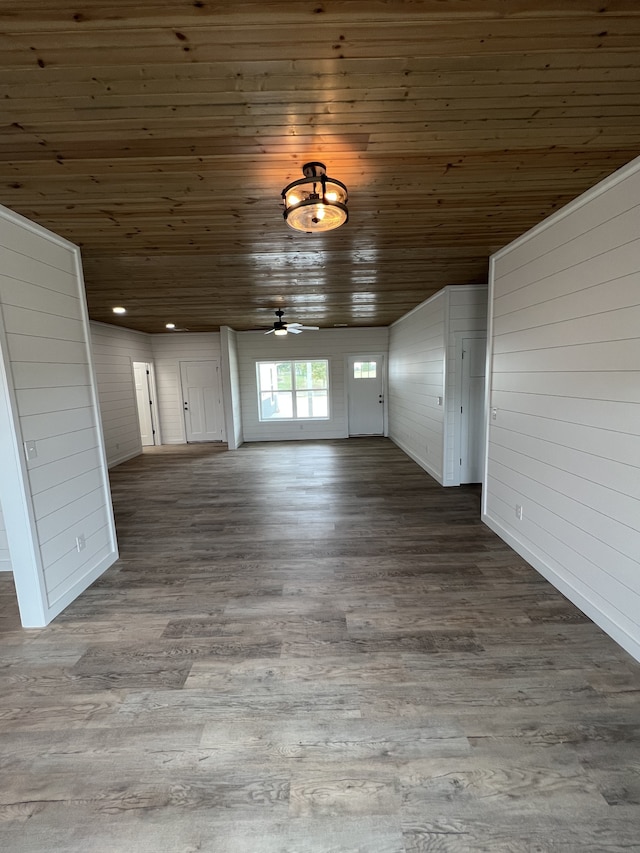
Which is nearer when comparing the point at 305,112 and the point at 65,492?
the point at 305,112

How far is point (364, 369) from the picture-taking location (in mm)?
8070

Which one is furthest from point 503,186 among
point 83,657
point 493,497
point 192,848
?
point 83,657

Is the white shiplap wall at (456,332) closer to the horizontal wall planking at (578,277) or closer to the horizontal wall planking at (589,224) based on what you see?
the horizontal wall planking at (578,277)

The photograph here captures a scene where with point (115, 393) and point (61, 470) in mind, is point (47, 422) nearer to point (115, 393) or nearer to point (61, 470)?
point (61, 470)

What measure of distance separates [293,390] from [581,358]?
6.42 meters

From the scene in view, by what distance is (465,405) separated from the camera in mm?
4562

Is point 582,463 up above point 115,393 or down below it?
below

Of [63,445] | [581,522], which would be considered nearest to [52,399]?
[63,445]

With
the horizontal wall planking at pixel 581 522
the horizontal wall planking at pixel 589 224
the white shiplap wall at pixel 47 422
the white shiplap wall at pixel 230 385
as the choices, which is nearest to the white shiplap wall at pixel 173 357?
the white shiplap wall at pixel 230 385

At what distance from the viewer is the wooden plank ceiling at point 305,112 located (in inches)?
45.9

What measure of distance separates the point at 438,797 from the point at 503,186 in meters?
2.98

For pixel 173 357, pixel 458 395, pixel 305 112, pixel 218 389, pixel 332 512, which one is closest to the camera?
pixel 305 112

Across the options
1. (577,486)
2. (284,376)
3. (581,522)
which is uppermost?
(284,376)

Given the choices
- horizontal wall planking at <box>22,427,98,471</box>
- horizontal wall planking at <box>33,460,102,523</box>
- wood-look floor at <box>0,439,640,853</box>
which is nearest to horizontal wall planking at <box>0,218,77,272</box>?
horizontal wall planking at <box>22,427,98,471</box>
